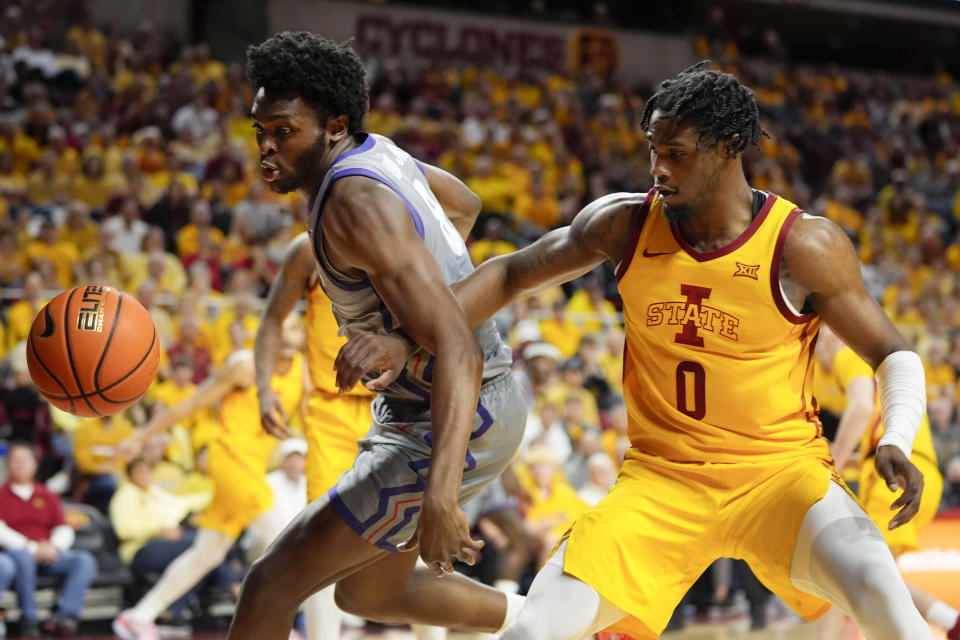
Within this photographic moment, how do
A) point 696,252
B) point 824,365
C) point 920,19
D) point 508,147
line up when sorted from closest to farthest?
point 696,252 < point 824,365 < point 508,147 < point 920,19

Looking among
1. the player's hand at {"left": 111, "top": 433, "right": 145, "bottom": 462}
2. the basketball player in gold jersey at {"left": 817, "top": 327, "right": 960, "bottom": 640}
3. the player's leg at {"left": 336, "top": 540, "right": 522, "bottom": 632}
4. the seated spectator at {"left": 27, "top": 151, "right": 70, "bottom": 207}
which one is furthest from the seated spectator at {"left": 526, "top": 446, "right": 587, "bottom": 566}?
the seated spectator at {"left": 27, "top": 151, "right": 70, "bottom": 207}

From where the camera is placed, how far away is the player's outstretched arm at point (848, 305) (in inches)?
111

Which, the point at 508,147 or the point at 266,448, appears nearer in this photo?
the point at 266,448

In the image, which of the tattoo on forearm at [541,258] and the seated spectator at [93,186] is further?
the seated spectator at [93,186]

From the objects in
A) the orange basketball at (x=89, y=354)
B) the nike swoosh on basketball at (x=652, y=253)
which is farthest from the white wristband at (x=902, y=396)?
the orange basketball at (x=89, y=354)

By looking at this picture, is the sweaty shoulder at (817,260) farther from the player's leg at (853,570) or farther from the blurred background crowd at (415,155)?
the blurred background crowd at (415,155)

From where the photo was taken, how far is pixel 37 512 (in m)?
6.14

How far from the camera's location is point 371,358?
260 centimetres

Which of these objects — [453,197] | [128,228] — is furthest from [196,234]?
[453,197]

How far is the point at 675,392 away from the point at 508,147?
1023cm

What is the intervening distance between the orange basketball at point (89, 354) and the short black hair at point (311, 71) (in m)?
0.96

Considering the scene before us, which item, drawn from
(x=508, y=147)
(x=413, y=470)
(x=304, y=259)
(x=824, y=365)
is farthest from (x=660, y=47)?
(x=413, y=470)

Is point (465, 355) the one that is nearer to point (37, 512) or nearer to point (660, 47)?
point (37, 512)

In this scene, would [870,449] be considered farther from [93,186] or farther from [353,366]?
[93,186]
